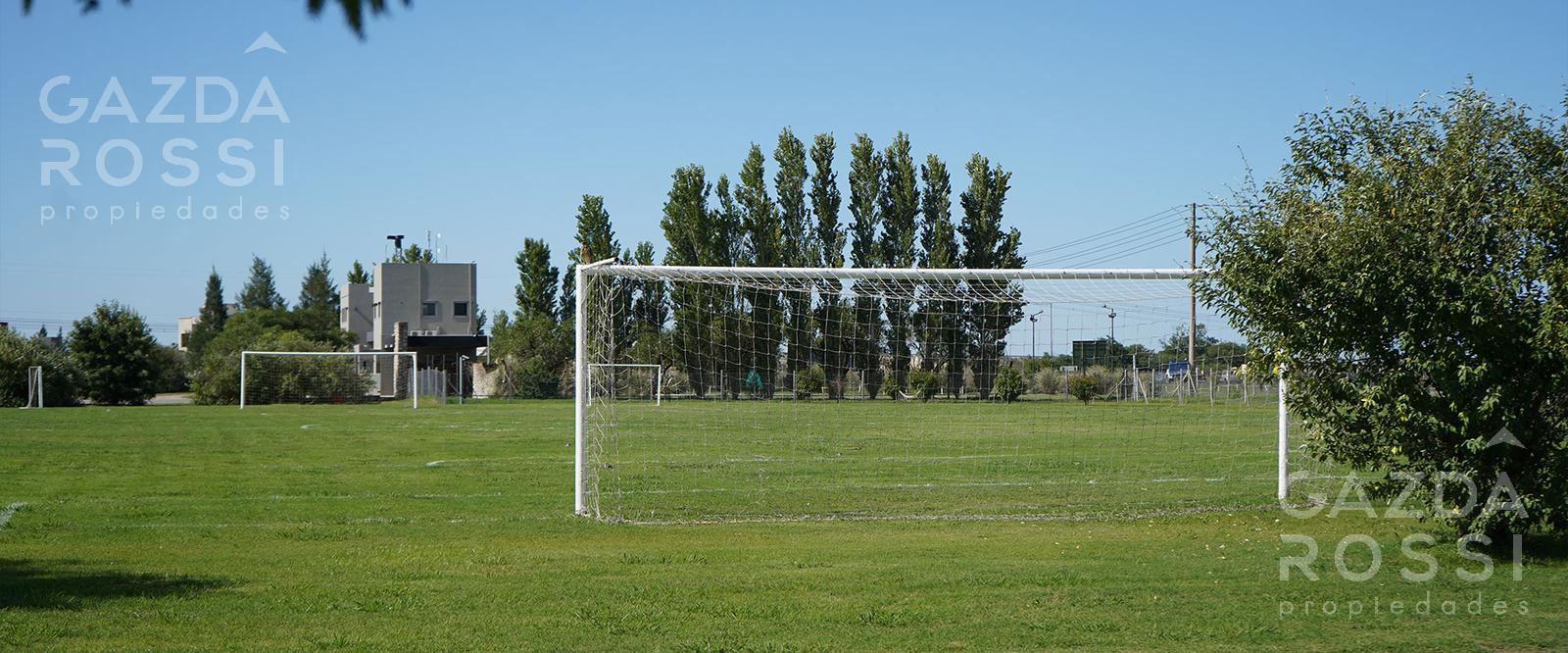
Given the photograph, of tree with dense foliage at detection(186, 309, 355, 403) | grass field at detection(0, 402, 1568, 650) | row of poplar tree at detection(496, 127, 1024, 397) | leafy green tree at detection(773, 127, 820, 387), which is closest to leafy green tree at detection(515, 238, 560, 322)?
row of poplar tree at detection(496, 127, 1024, 397)

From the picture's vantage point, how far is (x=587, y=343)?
12.5 m

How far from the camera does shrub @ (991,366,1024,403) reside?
16170mm

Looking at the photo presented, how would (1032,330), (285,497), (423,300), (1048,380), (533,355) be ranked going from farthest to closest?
(423,300)
(533,355)
(1048,380)
(1032,330)
(285,497)

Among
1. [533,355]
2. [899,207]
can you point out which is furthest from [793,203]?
[533,355]

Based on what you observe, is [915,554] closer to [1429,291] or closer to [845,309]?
[1429,291]

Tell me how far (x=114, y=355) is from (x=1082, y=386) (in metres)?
47.7

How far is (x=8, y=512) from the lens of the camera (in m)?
12.2

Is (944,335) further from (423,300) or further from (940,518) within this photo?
(423,300)

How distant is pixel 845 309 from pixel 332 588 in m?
9.84

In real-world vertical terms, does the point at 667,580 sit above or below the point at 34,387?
below

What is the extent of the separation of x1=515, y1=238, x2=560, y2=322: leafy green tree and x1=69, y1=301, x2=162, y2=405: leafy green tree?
23458mm

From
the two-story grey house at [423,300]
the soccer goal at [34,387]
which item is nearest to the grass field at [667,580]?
the soccer goal at [34,387]

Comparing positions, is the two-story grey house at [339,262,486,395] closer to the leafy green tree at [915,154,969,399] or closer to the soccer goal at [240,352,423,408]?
the soccer goal at [240,352,423,408]

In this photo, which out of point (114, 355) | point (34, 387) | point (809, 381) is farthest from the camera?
point (114, 355)
